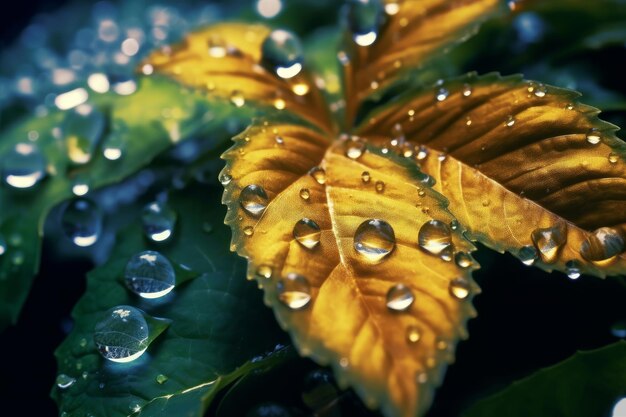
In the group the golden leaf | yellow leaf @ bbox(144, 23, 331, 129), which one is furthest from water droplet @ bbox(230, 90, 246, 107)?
the golden leaf

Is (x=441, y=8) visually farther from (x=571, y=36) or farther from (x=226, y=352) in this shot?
(x=226, y=352)

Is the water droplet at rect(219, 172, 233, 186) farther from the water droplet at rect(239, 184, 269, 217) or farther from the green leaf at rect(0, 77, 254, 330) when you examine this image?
the green leaf at rect(0, 77, 254, 330)

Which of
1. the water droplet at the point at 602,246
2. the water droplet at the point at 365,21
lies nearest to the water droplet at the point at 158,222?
the water droplet at the point at 365,21

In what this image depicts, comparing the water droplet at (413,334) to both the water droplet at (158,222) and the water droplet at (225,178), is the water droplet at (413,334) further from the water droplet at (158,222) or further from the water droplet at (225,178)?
the water droplet at (158,222)

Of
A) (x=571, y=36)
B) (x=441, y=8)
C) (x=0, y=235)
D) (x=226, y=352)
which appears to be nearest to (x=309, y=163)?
(x=226, y=352)

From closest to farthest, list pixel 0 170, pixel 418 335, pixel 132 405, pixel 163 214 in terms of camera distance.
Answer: pixel 418 335, pixel 132 405, pixel 163 214, pixel 0 170

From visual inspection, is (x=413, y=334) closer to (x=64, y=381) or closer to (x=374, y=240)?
(x=374, y=240)
